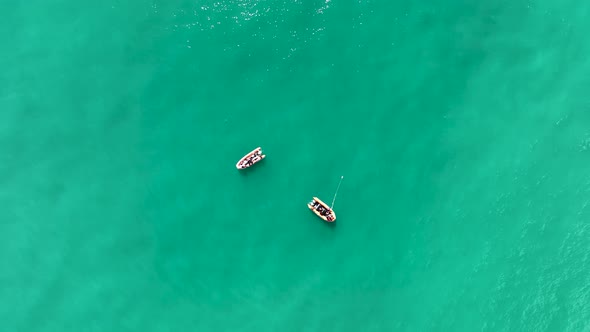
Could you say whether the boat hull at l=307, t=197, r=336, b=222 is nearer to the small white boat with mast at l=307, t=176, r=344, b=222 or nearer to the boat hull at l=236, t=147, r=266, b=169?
the small white boat with mast at l=307, t=176, r=344, b=222

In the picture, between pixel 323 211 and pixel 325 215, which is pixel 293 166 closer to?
pixel 323 211

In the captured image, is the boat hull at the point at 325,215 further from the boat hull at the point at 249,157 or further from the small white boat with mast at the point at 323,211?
the boat hull at the point at 249,157

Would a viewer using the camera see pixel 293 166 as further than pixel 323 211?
Yes

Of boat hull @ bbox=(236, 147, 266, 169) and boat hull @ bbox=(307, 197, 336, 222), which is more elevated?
boat hull @ bbox=(236, 147, 266, 169)

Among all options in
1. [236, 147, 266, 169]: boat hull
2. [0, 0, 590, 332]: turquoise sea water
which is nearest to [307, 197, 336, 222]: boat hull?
[0, 0, 590, 332]: turquoise sea water

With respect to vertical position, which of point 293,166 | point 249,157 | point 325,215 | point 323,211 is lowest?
point 325,215

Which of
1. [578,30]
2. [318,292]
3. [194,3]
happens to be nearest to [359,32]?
[194,3]

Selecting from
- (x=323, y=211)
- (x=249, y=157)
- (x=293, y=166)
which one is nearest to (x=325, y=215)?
(x=323, y=211)

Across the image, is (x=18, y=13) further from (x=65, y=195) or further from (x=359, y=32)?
(x=359, y=32)

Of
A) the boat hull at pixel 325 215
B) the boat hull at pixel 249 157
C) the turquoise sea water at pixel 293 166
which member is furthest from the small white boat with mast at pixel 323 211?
the boat hull at pixel 249 157
